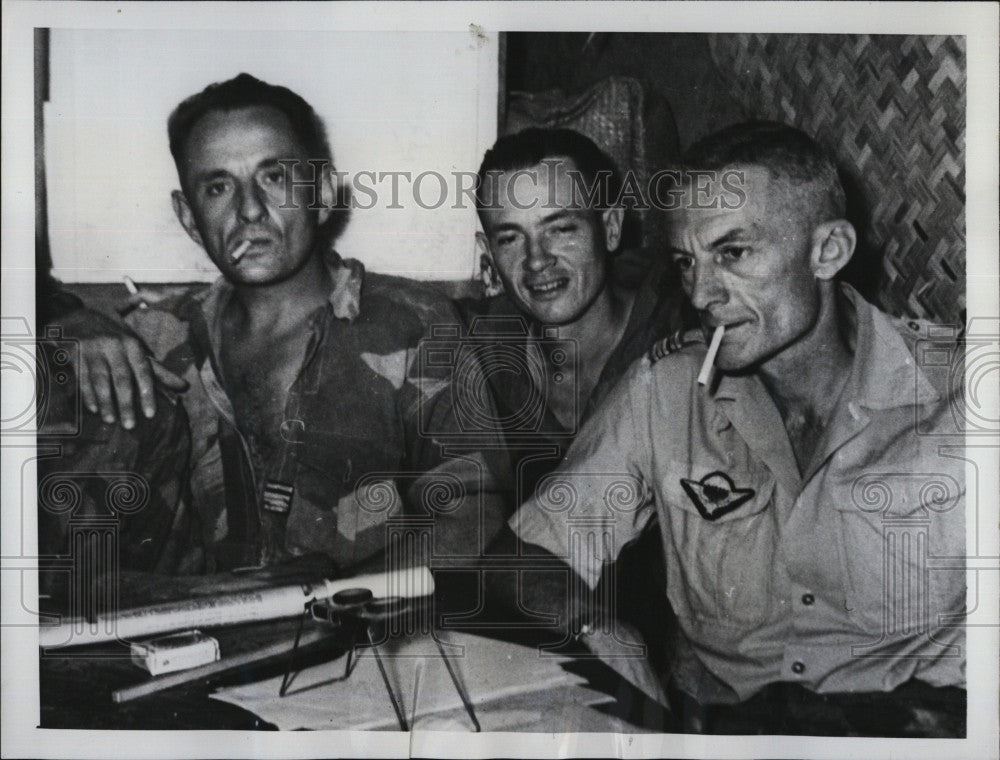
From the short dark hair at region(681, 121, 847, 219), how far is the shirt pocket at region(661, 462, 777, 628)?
799mm

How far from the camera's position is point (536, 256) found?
103 inches

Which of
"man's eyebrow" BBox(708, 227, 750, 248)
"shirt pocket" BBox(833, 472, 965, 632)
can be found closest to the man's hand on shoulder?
"man's eyebrow" BBox(708, 227, 750, 248)

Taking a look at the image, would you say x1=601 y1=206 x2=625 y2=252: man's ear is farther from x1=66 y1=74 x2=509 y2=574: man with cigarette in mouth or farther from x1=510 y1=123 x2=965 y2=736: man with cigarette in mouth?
x1=66 y1=74 x2=509 y2=574: man with cigarette in mouth

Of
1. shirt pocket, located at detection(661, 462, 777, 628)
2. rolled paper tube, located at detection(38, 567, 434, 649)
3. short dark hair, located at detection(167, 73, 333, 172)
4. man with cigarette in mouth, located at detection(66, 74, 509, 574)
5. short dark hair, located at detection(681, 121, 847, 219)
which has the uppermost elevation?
short dark hair, located at detection(167, 73, 333, 172)

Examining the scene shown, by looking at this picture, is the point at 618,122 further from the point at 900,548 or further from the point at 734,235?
the point at 900,548

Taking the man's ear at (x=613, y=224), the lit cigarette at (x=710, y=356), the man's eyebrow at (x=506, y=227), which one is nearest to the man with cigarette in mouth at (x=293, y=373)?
the man's eyebrow at (x=506, y=227)

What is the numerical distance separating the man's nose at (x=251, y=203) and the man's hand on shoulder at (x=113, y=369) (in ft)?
1.62

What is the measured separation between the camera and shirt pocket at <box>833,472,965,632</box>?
2.59 meters

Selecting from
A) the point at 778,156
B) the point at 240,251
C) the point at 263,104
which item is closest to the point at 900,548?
the point at 778,156

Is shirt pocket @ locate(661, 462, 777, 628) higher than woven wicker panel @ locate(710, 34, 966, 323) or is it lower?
lower

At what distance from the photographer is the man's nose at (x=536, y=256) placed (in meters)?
2.63

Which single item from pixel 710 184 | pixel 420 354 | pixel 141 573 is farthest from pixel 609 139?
pixel 141 573

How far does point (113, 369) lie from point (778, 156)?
2.02 meters

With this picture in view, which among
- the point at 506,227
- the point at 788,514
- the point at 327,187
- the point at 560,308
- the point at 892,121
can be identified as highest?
the point at 892,121
